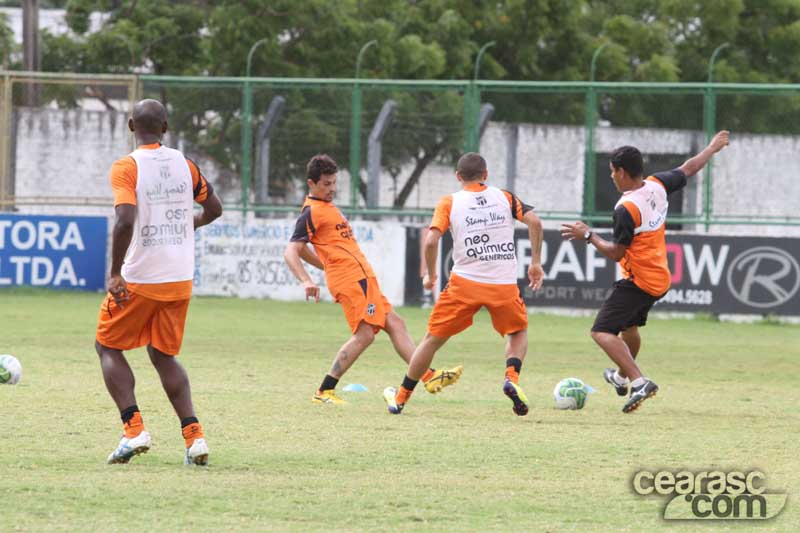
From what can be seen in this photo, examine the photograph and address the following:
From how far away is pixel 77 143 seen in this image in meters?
25.0

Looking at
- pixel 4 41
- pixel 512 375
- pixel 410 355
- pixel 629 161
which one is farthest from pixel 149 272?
pixel 4 41

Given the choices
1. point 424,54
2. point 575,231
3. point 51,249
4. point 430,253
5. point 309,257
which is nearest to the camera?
point 575,231

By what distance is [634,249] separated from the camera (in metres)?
11.4

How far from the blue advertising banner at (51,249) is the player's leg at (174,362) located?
1622 cm

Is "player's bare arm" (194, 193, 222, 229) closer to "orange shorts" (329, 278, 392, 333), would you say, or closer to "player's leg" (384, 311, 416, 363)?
"orange shorts" (329, 278, 392, 333)

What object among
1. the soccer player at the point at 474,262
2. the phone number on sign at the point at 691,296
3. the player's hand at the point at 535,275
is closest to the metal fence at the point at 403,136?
the phone number on sign at the point at 691,296

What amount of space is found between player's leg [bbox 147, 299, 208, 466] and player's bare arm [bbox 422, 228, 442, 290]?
2907mm

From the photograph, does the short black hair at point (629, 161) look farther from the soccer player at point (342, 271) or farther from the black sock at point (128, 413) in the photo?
the black sock at point (128, 413)

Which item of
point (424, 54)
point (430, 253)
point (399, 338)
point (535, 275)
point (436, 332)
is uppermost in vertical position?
point (424, 54)

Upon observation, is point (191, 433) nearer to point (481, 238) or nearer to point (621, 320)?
point (481, 238)

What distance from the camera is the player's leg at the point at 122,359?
8.04 metres
